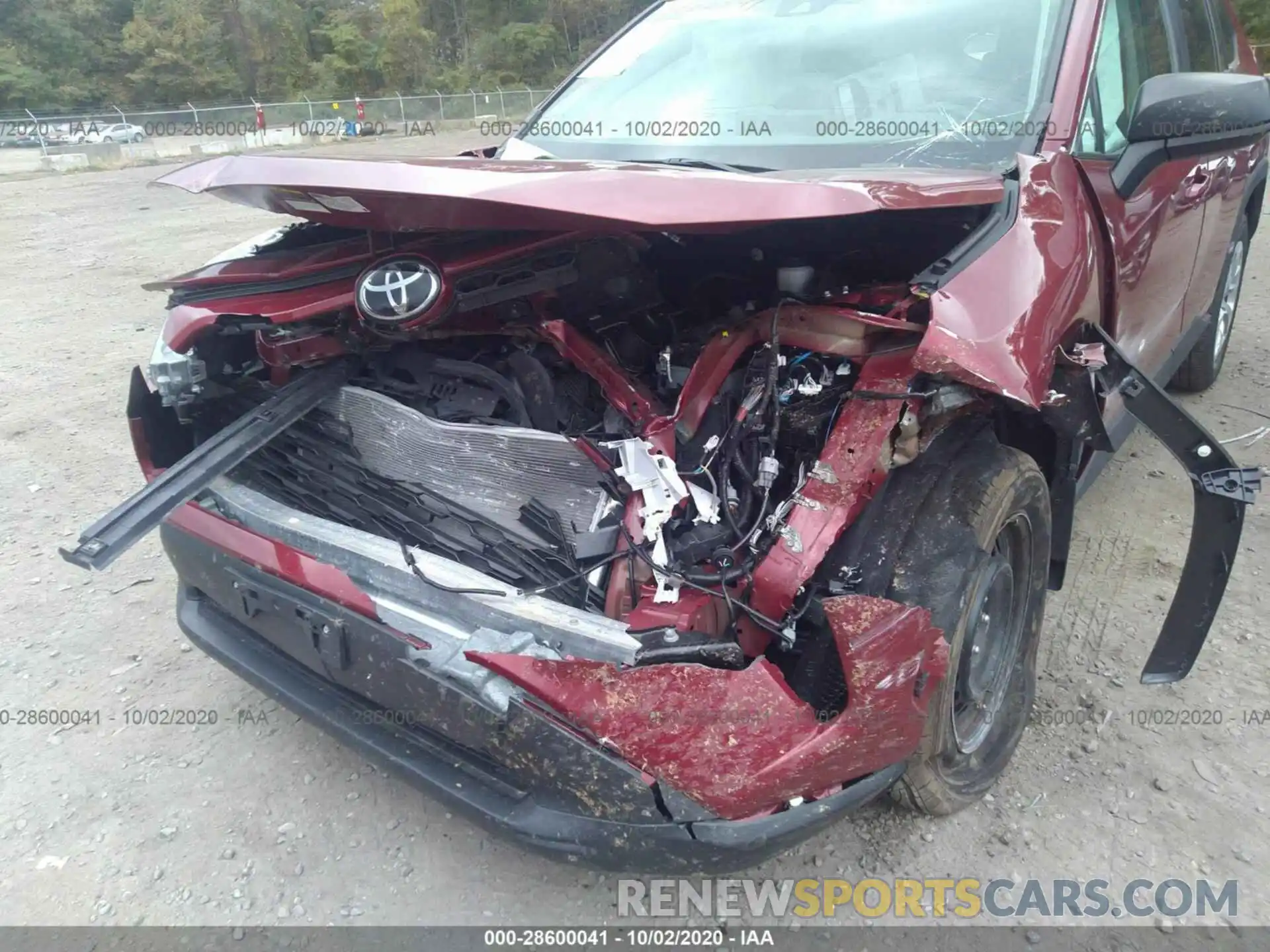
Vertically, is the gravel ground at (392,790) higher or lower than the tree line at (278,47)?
lower

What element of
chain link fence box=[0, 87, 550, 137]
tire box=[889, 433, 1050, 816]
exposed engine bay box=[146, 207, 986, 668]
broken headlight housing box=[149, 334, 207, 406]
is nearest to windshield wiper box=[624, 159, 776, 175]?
exposed engine bay box=[146, 207, 986, 668]

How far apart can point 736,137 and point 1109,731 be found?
2042 millimetres

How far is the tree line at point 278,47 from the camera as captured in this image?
143 ft

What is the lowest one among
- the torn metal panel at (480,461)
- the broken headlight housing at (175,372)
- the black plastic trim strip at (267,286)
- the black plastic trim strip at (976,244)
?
the torn metal panel at (480,461)

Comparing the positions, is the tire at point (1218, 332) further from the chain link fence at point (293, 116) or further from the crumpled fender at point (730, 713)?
the chain link fence at point (293, 116)

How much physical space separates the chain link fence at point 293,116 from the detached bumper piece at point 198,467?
27277 mm

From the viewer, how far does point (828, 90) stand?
2.65m

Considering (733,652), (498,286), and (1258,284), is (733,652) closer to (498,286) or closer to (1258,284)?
(498,286)

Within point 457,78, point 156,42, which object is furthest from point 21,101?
point 457,78

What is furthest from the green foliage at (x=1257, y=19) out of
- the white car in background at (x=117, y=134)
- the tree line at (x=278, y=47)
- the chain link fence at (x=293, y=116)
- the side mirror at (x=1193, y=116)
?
the white car in background at (x=117, y=134)

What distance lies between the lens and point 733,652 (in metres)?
1.59

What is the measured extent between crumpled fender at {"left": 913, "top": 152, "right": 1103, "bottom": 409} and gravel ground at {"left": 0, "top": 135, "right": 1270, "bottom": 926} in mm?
1111

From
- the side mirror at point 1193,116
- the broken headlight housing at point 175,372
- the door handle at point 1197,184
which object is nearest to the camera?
the side mirror at point 1193,116

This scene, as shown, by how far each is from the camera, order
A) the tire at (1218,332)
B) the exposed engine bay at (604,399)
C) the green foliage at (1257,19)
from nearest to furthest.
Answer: the exposed engine bay at (604,399), the tire at (1218,332), the green foliage at (1257,19)
